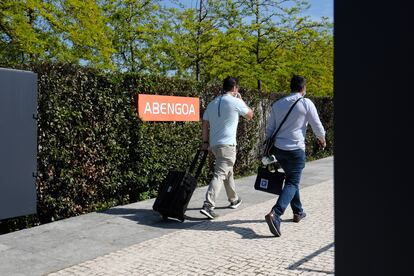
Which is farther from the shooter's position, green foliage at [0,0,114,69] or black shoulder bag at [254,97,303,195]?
green foliage at [0,0,114,69]

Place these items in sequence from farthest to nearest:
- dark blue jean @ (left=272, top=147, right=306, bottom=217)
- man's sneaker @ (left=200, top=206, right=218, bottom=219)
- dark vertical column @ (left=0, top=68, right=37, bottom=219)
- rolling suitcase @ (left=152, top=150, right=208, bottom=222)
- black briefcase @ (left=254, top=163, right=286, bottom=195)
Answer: man's sneaker @ (left=200, top=206, right=218, bottom=219) < rolling suitcase @ (left=152, top=150, right=208, bottom=222) < black briefcase @ (left=254, top=163, right=286, bottom=195) < dark blue jean @ (left=272, top=147, right=306, bottom=217) < dark vertical column @ (left=0, top=68, right=37, bottom=219)

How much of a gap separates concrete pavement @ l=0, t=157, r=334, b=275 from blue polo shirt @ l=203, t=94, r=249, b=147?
107 cm

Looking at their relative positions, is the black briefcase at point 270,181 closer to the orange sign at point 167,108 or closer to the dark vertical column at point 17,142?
the orange sign at point 167,108

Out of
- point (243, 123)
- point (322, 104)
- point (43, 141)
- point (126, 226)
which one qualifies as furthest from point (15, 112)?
point (322, 104)

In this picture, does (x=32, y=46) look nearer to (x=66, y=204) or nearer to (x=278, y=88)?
(x=66, y=204)

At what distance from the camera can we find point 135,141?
24.4 ft

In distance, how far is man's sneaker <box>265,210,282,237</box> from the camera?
17.4 ft

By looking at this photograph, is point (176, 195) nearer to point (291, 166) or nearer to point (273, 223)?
point (273, 223)

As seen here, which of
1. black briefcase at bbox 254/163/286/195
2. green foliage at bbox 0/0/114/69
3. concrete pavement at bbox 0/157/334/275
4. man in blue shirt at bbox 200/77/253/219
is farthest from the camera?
green foliage at bbox 0/0/114/69

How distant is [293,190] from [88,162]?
285 cm

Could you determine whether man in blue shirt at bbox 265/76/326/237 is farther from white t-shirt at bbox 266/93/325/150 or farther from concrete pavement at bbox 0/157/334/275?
concrete pavement at bbox 0/157/334/275

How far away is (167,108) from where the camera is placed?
8.18m

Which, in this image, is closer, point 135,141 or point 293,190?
point 293,190
